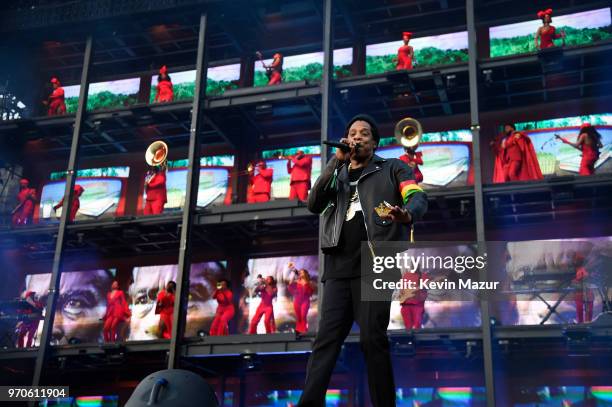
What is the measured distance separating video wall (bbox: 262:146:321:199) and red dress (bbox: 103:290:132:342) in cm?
392

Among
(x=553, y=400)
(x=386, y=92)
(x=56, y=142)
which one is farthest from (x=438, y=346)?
(x=56, y=142)

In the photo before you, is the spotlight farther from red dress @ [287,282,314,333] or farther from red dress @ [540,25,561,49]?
red dress @ [287,282,314,333]

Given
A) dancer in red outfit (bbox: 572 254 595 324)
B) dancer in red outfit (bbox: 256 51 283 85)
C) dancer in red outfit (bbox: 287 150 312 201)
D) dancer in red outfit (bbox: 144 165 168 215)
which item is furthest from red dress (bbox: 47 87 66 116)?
dancer in red outfit (bbox: 572 254 595 324)

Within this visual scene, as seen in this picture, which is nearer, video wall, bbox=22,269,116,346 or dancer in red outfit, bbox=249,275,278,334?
dancer in red outfit, bbox=249,275,278,334

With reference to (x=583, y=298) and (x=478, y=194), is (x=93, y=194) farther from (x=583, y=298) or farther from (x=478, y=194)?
(x=583, y=298)

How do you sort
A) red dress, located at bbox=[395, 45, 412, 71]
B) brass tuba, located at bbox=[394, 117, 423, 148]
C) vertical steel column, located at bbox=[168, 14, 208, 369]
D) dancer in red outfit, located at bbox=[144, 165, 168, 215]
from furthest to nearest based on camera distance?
1. dancer in red outfit, located at bbox=[144, 165, 168, 215]
2. red dress, located at bbox=[395, 45, 412, 71]
3. brass tuba, located at bbox=[394, 117, 423, 148]
4. vertical steel column, located at bbox=[168, 14, 208, 369]

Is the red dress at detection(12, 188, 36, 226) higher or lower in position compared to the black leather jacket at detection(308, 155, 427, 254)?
higher

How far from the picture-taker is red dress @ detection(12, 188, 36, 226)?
16.4 m

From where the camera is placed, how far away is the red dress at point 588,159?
13.0 m

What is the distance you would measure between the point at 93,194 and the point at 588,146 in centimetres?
1136

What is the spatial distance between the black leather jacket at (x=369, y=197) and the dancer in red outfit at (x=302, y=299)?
940 cm

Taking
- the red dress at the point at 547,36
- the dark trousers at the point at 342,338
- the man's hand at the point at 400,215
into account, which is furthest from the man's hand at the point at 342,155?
the red dress at the point at 547,36

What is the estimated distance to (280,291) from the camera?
15.1 m

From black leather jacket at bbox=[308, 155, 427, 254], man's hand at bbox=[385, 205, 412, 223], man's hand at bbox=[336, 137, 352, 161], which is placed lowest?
man's hand at bbox=[385, 205, 412, 223]
